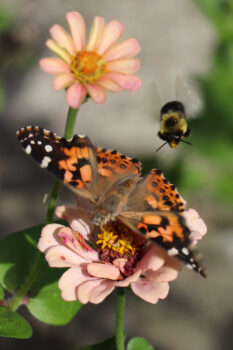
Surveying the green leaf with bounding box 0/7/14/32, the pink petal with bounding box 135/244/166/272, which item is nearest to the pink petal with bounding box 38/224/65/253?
the pink petal with bounding box 135/244/166/272

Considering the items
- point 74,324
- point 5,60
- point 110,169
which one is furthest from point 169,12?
point 110,169

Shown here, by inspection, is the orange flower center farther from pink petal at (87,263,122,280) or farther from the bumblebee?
the bumblebee

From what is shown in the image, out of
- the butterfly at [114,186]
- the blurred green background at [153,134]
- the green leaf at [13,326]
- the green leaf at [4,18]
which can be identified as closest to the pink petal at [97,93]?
the butterfly at [114,186]

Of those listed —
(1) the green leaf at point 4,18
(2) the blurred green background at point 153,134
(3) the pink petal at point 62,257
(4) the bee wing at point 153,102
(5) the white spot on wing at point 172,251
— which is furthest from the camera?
(1) the green leaf at point 4,18

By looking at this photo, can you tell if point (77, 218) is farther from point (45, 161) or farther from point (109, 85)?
point (109, 85)

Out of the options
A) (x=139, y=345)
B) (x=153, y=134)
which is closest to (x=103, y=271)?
(x=139, y=345)

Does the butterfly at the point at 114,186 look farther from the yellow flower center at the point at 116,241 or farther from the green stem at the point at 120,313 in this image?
the green stem at the point at 120,313
